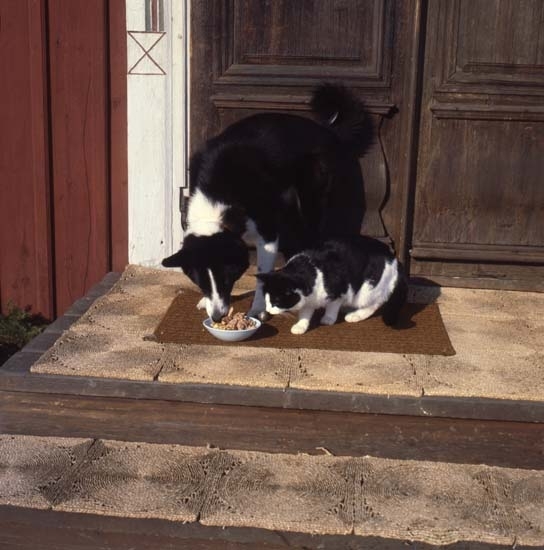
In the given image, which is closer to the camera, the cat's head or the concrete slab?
the concrete slab

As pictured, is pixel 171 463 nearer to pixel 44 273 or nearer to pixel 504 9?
pixel 44 273

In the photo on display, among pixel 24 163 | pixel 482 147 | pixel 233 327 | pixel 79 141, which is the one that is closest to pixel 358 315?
pixel 233 327

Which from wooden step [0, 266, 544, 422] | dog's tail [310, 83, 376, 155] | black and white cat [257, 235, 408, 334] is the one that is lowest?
wooden step [0, 266, 544, 422]

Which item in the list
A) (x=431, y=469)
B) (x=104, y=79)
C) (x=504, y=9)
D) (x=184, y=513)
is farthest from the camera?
(x=104, y=79)

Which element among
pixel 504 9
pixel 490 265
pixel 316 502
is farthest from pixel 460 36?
pixel 316 502

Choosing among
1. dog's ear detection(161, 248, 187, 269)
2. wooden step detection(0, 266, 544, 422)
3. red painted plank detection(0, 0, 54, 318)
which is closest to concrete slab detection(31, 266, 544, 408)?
wooden step detection(0, 266, 544, 422)

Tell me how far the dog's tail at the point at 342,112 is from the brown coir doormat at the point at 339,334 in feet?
3.31

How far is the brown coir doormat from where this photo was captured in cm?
339

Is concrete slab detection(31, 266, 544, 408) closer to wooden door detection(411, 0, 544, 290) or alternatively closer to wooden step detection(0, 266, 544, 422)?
wooden step detection(0, 266, 544, 422)

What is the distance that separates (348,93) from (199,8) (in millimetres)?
901

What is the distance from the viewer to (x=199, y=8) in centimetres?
421

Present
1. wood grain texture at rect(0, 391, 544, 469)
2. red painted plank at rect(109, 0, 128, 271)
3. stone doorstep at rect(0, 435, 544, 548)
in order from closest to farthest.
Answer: stone doorstep at rect(0, 435, 544, 548)
wood grain texture at rect(0, 391, 544, 469)
red painted plank at rect(109, 0, 128, 271)

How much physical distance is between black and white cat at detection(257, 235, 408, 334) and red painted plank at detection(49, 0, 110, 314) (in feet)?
5.10

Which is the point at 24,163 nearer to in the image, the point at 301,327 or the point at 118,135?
the point at 118,135
